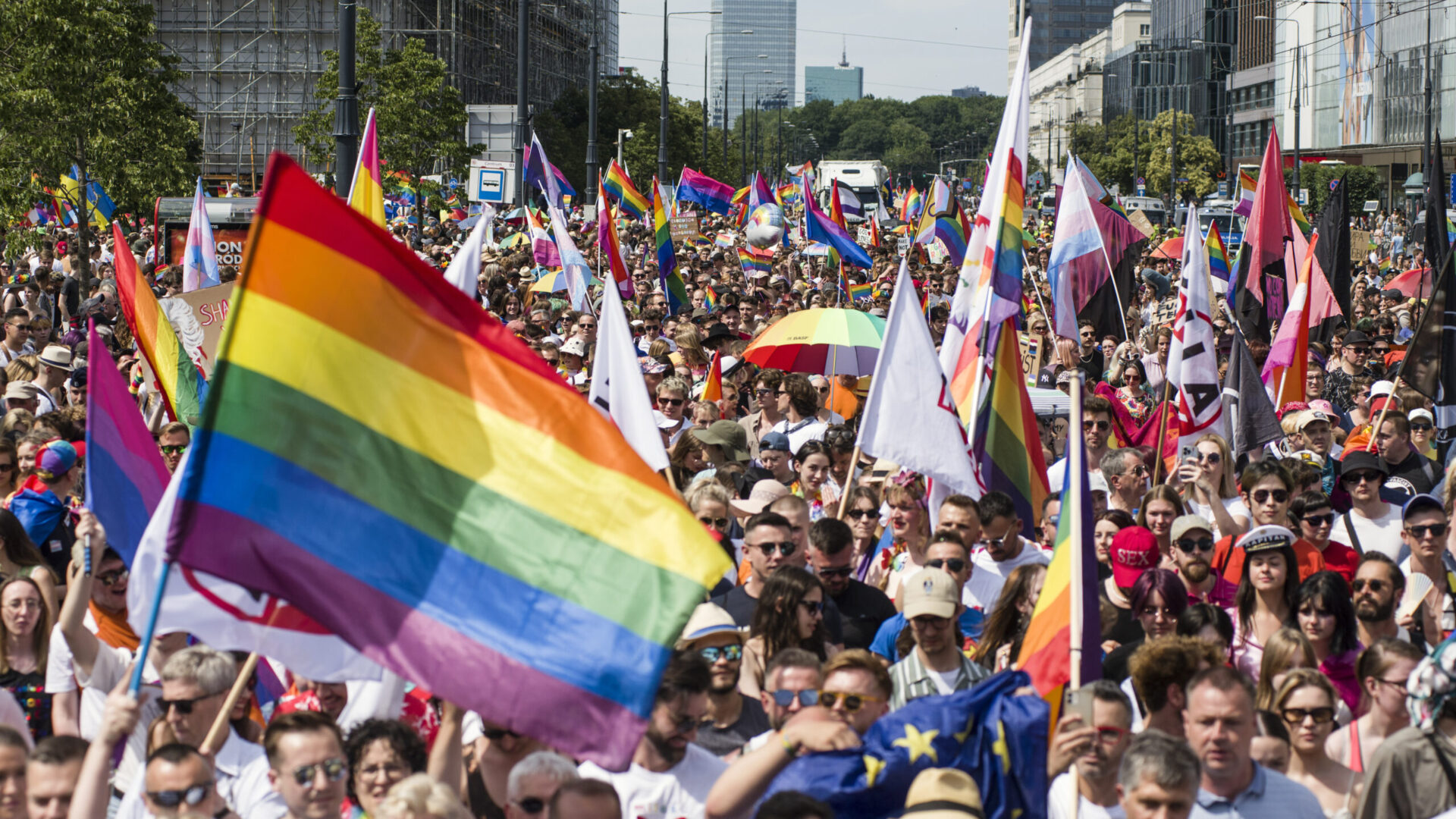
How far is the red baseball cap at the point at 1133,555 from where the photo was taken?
251 inches

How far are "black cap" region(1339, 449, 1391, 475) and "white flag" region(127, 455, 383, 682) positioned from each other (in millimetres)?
4637

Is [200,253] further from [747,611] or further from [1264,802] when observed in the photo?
[1264,802]

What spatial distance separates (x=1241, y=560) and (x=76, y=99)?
17.8m

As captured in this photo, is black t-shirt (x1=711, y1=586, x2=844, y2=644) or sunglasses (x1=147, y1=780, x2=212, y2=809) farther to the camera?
black t-shirt (x1=711, y1=586, x2=844, y2=644)

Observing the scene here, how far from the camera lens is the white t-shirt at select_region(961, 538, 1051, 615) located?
6.48 meters

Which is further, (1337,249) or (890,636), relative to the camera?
(1337,249)

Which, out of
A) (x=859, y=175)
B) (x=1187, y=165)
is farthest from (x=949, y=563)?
(x=1187, y=165)

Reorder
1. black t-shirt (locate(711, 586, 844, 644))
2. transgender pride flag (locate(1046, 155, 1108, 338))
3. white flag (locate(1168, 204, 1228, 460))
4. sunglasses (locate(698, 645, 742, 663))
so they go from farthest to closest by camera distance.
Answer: transgender pride flag (locate(1046, 155, 1108, 338))
white flag (locate(1168, 204, 1228, 460))
black t-shirt (locate(711, 586, 844, 644))
sunglasses (locate(698, 645, 742, 663))

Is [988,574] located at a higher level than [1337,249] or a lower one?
lower

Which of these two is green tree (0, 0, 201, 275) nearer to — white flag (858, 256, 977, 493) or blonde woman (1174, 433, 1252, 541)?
white flag (858, 256, 977, 493)

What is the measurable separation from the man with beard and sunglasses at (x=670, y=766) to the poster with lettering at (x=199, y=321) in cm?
595

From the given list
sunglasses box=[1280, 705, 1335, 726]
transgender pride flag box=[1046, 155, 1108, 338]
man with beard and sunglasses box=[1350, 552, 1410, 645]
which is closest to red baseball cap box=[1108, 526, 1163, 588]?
man with beard and sunglasses box=[1350, 552, 1410, 645]

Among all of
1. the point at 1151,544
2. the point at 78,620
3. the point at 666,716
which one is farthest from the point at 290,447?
the point at 1151,544

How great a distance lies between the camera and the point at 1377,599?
5.79 meters
